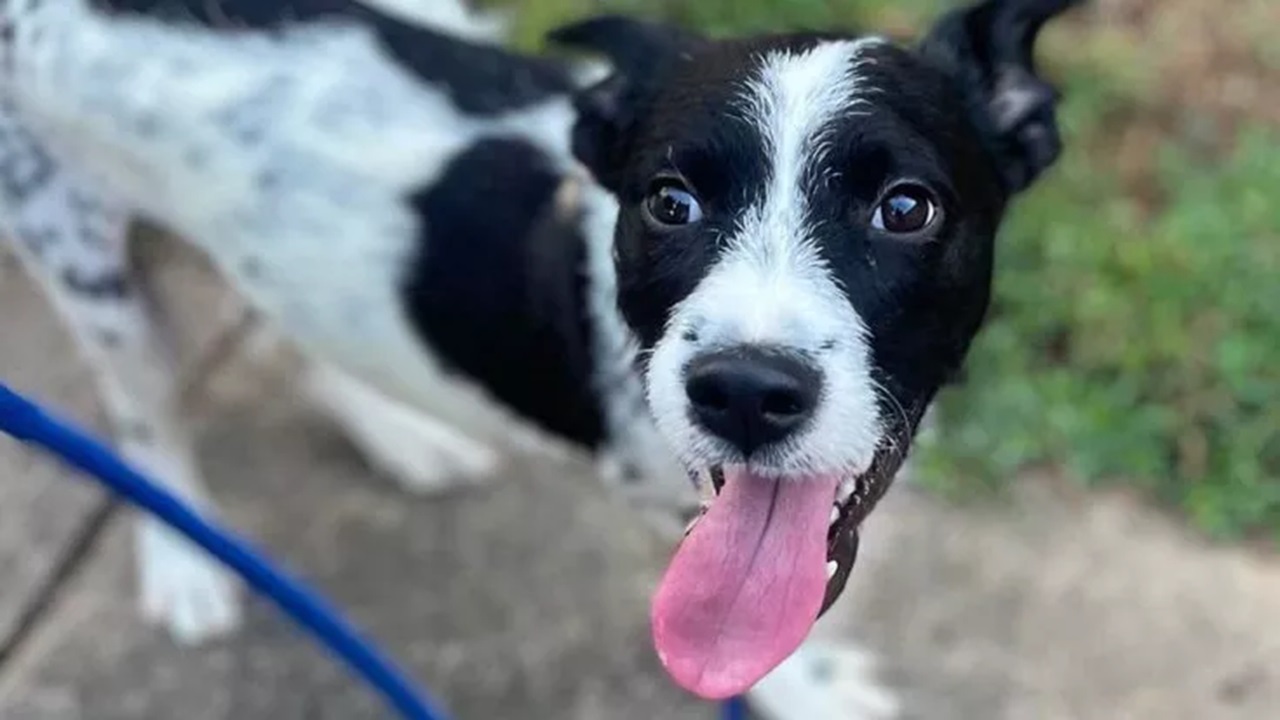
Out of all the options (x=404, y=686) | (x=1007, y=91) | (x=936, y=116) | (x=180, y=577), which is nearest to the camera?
(x=936, y=116)

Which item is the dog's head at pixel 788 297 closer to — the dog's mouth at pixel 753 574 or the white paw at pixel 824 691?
the dog's mouth at pixel 753 574

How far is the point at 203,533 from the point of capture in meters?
2.91

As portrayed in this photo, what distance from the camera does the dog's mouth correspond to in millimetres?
2668

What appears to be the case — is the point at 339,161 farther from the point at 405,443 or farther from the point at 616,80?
the point at 405,443

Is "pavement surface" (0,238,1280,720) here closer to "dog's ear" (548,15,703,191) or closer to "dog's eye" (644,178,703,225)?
"dog's ear" (548,15,703,191)

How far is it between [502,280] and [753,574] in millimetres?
1082

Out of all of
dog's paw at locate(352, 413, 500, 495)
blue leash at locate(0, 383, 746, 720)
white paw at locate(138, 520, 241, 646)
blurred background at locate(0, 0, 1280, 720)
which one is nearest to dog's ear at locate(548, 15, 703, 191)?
blue leash at locate(0, 383, 746, 720)

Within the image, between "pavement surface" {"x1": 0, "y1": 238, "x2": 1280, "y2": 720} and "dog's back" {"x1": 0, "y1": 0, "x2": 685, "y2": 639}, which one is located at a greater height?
"dog's back" {"x1": 0, "y1": 0, "x2": 685, "y2": 639}

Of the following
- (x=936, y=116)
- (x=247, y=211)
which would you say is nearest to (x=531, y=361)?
(x=247, y=211)

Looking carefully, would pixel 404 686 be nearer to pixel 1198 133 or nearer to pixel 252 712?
pixel 252 712

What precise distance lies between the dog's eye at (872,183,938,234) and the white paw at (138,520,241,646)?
2140 mm

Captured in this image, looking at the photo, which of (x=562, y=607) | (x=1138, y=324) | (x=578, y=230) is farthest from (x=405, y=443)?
(x=1138, y=324)

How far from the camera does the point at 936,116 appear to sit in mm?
2785

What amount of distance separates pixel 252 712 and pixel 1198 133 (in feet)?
9.60
